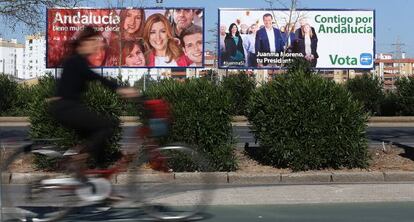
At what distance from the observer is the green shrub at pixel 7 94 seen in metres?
29.1

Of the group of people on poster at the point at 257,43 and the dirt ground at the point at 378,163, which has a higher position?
the group of people on poster at the point at 257,43

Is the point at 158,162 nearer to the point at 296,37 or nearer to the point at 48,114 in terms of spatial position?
the point at 48,114

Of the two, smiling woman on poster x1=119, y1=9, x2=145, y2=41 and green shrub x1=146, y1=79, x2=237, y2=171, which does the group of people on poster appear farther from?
green shrub x1=146, y1=79, x2=237, y2=171

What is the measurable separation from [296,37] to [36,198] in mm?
33774

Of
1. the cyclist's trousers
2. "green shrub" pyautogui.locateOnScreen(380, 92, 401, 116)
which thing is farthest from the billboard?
the cyclist's trousers

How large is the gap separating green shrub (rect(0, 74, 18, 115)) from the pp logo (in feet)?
67.7

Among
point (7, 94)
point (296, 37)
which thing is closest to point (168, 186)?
point (7, 94)

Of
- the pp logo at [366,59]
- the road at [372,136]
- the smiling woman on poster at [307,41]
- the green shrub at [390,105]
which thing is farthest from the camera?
the pp logo at [366,59]

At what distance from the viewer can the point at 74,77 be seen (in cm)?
611

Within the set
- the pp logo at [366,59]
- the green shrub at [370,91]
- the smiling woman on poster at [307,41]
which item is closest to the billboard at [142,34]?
the smiling woman on poster at [307,41]

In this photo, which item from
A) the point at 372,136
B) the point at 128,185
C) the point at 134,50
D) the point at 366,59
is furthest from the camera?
the point at 366,59

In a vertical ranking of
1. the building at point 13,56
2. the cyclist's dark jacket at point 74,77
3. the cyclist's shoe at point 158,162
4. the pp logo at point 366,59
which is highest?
the building at point 13,56

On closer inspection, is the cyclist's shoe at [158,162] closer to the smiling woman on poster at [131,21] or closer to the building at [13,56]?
the smiling woman on poster at [131,21]

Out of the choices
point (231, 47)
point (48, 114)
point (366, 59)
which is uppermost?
point (231, 47)
